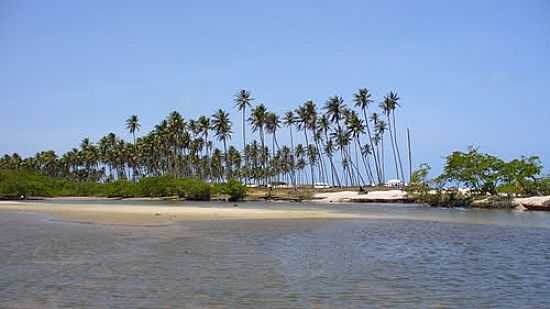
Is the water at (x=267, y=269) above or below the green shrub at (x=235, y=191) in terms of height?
below

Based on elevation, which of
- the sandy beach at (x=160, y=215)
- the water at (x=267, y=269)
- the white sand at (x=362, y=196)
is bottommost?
the water at (x=267, y=269)

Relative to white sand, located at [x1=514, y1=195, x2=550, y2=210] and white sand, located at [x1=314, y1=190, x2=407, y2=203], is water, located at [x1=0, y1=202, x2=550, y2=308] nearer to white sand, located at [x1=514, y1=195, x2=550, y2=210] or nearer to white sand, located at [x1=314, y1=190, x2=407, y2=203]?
white sand, located at [x1=514, y1=195, x2=550, y2=210]

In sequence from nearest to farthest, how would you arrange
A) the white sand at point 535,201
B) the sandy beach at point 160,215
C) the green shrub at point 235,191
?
1. the sandy beach at point 160,215
2. the white sand at point 535,201
3. the green shrub at point 235,191

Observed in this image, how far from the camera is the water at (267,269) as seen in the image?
13.8 metres

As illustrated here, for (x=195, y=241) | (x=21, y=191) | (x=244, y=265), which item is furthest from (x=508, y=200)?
(x=21, y=191)

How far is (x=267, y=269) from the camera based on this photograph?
18.6 meters

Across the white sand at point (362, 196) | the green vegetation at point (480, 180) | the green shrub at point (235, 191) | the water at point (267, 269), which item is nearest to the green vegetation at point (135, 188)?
the green shrub at point (235, 191)

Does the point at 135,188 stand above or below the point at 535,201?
above

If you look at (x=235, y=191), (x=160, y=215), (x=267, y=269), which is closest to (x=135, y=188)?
(x=235, y=191)

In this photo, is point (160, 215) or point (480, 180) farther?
point (480, 180)

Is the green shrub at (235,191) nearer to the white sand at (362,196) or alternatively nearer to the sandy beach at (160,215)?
the white sand at (362,196)

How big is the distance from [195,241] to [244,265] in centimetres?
830

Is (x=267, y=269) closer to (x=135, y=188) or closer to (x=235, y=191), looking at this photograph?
(x=235, y=191)

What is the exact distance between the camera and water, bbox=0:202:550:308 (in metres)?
13.8
